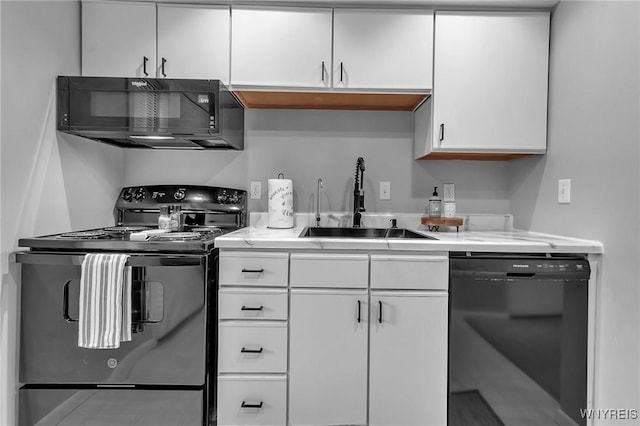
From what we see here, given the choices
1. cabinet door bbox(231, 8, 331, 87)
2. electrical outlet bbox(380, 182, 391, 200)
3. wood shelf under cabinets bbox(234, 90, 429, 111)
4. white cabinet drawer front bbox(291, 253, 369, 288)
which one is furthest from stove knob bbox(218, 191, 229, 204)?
electrical outlet bbox(380, 182, 391, 200)

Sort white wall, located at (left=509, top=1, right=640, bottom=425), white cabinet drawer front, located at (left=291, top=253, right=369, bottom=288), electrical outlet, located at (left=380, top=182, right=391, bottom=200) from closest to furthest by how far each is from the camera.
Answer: white wall, located at (left=509, top=1, right=640, bottom=425)
white cabinet drawer front, located at (left=291, top=253, right=369, bottom=288)
electrical outlet, located at (left=380, top=182, right=391, bottom=200)

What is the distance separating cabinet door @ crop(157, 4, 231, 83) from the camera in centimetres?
195

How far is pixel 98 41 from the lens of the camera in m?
1.94

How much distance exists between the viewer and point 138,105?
183 cm

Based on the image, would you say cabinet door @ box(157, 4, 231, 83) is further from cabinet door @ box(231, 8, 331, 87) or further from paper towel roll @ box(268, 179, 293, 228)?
paper towel roll @ box(268, 179, 293, 228)

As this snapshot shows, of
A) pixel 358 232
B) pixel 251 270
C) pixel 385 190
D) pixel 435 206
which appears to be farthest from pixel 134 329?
pixel 435 206

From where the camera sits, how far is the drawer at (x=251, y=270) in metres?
1.64

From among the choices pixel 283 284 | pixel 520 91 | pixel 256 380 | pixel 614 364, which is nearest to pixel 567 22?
pixel 520 91

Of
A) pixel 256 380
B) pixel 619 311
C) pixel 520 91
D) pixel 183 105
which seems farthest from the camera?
pixel 520 91

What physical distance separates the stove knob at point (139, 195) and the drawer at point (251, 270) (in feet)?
2.95

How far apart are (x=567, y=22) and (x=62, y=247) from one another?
8.05 ft

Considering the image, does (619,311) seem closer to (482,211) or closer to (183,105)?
(482,211)

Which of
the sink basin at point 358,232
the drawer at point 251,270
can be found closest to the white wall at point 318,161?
the sink basin at point 358,232

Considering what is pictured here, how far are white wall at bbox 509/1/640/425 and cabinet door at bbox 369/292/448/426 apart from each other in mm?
644
